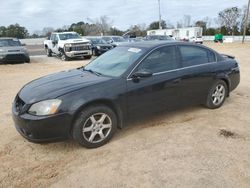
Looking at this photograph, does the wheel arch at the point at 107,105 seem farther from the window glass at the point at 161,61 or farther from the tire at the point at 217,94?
the tire at the point at 217,94

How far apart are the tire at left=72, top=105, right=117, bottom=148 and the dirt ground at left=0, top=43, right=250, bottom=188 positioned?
0.14 metres

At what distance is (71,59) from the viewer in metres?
17.8

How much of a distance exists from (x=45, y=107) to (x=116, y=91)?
1091 mm

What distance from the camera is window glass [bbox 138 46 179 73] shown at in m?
4.58

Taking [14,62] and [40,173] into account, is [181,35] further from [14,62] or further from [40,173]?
[40,173]

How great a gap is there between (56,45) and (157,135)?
50.9 feet

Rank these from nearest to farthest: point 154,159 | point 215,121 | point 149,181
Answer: point 149,181 → point 154,159 → point 215,121

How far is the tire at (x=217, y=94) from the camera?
5.61 m

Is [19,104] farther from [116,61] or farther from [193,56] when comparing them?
[193,56]

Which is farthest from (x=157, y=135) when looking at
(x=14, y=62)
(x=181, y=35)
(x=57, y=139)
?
(x=181, y=35)

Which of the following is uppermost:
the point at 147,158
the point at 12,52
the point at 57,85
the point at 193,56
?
the point at 193,56

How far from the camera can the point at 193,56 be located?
5.29 meters

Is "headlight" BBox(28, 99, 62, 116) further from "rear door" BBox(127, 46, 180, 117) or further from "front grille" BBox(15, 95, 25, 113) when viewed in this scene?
"rear door" BBox(127, 46, 180, 117)

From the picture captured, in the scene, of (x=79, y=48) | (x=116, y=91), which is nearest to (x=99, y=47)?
(x=79, y=48)
